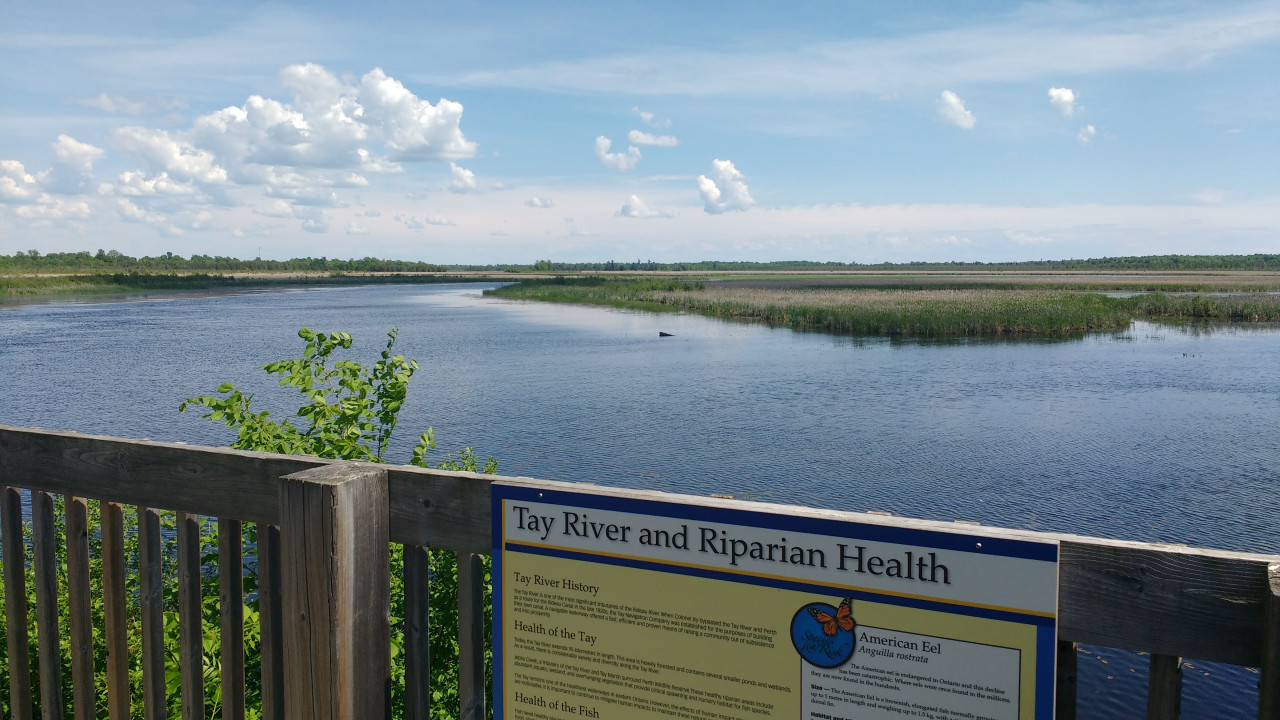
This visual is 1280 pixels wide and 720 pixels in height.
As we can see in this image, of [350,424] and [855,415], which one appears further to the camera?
[855,415]

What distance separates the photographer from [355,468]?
7.30ft

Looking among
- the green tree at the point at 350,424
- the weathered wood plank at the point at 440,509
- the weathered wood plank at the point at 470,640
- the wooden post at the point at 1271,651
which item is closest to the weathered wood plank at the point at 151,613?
the weathered wood plank at the point at 440,509

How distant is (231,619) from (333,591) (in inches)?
16.2

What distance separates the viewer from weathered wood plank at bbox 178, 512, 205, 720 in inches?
94.4

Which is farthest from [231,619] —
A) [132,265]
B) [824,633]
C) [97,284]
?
[132,265]

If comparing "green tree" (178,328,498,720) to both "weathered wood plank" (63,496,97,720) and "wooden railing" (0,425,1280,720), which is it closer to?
"weathered wood plank" (63,496,97,720)

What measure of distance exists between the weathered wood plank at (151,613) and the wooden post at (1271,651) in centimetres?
241

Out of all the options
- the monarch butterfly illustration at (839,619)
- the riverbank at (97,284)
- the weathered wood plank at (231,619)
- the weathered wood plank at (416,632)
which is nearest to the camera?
the monarch butterfly illustration at (839,619)

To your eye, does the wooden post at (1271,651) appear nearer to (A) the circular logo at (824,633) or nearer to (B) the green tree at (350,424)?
(A) the circular logo at (824,633)

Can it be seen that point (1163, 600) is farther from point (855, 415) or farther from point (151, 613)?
point (855, 415)

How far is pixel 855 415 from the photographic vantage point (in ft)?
69.9

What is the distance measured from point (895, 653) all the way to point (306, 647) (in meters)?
1.31

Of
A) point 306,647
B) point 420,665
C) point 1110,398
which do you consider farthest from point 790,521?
point 1110,398

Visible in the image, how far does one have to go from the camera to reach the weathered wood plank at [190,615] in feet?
7.87
